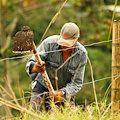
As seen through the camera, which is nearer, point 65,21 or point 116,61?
point 116,61

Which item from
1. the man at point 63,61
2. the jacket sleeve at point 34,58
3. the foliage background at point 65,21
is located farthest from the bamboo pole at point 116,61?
the foliage background at point 65,21

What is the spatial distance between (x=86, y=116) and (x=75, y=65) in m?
1.05

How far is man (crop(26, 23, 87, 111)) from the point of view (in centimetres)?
385

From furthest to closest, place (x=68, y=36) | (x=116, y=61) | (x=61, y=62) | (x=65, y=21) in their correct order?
1. (x=65, y=21)
2. (x=61, y=62)
3. (x=68, y=36)
4. (x=116, y=61)

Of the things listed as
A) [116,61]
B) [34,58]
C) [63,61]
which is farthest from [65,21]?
[116,61]

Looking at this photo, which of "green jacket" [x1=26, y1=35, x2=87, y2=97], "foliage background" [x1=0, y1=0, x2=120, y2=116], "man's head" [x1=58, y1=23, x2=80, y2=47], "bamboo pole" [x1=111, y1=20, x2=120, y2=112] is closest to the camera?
"bamboo pole" [x1=111, y1=20, x2=120, y2=112]

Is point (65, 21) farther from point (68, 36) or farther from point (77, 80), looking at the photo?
point (68, 36)

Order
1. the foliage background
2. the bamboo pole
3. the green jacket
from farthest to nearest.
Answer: the foliage background, the green jacket, the bamboo pole

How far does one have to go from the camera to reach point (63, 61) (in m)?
4.04

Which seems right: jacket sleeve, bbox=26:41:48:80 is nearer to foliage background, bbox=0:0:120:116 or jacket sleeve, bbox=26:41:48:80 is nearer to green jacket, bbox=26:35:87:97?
green jacket, bbox=26:35:87:97

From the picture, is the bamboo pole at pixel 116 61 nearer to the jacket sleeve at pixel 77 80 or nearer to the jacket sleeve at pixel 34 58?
the jacket sleeve at pixel 77 80

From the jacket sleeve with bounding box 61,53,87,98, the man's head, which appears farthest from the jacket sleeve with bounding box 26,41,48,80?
the jacket sleeve with bounding box 61,53,87,98

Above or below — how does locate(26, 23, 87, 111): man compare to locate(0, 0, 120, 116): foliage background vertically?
above

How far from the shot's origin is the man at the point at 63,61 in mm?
3852
